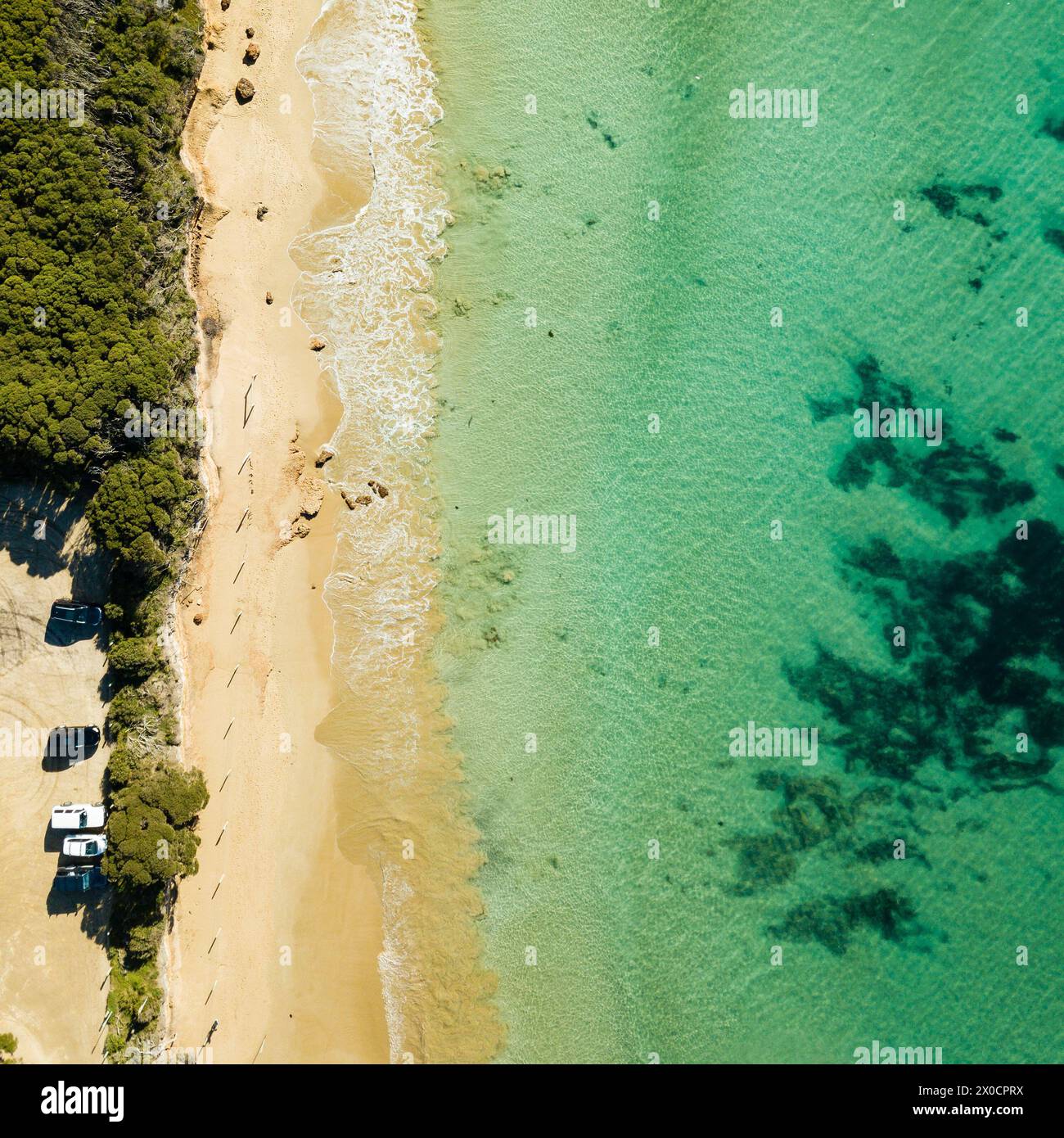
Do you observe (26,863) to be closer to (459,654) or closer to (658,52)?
(459,654)

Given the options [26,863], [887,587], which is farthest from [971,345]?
[26,863]

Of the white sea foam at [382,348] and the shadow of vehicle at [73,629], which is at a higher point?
the white sea foam at [382,348]

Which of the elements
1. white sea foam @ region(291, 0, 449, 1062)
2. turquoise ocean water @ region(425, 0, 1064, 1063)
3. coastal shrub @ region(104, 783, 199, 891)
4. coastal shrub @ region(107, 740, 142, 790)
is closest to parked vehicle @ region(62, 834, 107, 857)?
coastal shrub @ region(104, 783, 199, 891)

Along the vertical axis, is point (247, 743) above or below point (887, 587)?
below

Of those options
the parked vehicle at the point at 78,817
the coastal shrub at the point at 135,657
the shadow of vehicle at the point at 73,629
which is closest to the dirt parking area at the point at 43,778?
the shadow of vehicle at the point at 73,629

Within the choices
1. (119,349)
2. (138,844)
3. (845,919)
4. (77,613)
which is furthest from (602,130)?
(845,919)

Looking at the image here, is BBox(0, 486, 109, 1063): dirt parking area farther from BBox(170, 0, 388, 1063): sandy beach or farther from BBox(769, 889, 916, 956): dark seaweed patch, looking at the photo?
BBox(769, 889, 916, 956): dark seaweed patch

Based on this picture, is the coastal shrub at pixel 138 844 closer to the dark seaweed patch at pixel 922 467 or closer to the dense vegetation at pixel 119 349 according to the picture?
the dense vegetation at pixel 119 349

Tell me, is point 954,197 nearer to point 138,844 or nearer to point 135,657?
point 135,657
